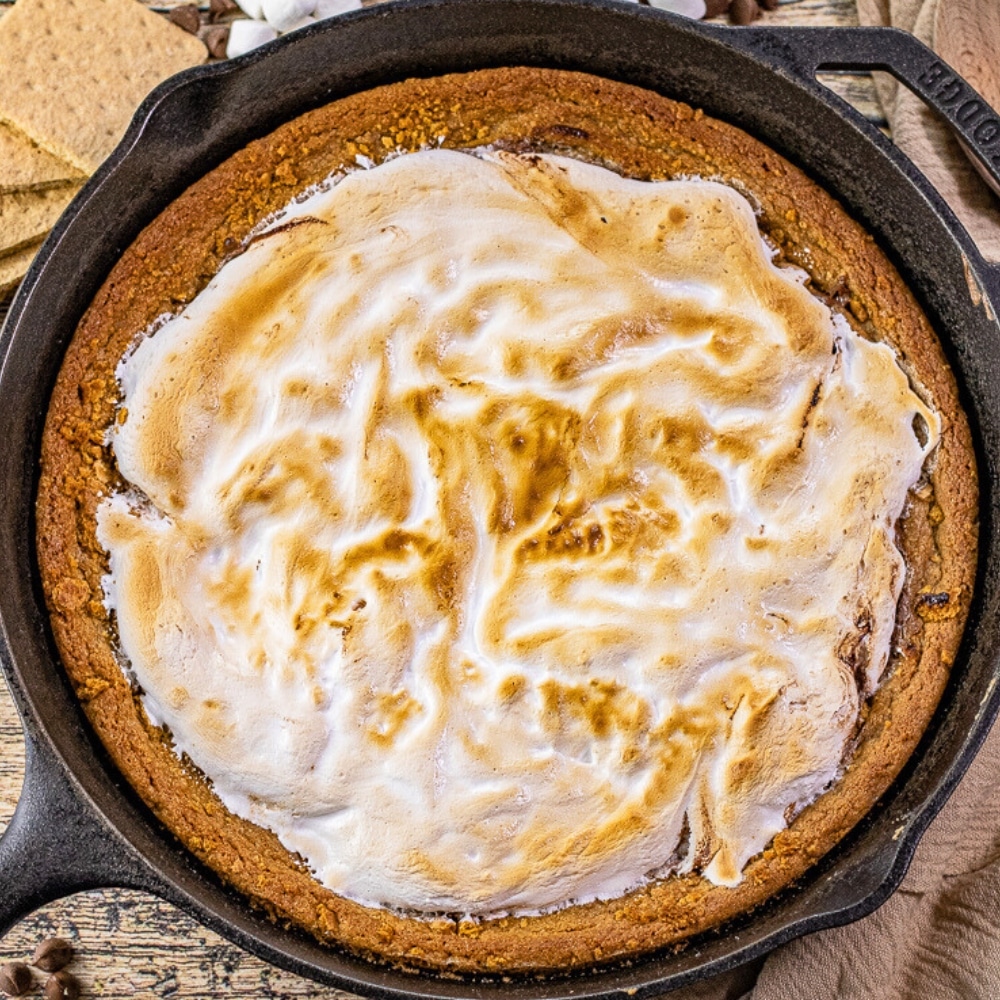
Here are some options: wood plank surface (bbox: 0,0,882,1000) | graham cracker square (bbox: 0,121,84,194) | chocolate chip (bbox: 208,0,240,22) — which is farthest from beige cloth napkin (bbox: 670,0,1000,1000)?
graham cracker square (bbox: 0,121,84,194)

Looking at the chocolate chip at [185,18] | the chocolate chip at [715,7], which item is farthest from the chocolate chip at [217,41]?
the chocolate chip at [715,7]

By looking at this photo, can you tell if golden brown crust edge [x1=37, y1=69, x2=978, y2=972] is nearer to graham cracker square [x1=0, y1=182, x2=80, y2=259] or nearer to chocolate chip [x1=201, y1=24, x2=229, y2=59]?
graham cracker square [x1=0, y1=182, x2=80, y2=259]

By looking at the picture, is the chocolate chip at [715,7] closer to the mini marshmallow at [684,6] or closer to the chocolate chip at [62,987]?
the mini marshmallow at [684,6]

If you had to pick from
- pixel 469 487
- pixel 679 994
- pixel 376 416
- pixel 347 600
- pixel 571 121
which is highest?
pixel 571 121

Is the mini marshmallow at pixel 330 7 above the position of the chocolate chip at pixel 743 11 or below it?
above

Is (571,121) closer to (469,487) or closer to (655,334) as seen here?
(655,334)

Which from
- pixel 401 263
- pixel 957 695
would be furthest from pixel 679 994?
pixel 401 263
